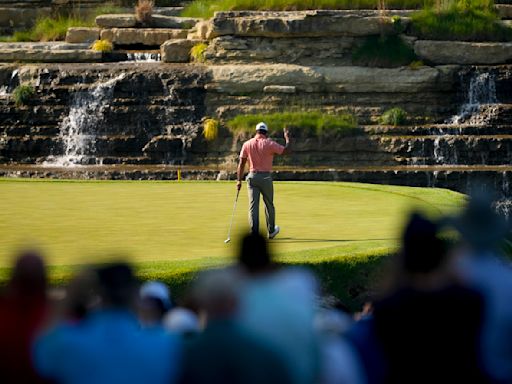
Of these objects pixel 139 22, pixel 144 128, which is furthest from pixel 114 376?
pixel 139 22

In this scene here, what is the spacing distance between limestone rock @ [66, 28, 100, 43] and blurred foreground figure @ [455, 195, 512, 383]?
30.2 meters

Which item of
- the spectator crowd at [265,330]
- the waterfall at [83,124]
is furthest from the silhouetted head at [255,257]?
the waterfall at [83,124]

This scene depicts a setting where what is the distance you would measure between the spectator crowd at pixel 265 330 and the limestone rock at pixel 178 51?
27642 mm

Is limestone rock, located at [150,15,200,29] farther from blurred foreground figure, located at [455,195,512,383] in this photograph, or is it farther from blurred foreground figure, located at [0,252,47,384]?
blurred foreground figure, located at [0,252,47,384]

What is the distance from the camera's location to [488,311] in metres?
6.06

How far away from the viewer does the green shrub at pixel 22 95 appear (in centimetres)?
3194

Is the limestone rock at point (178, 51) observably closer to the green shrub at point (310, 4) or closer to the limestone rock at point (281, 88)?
the green shrub at point (310, 4)

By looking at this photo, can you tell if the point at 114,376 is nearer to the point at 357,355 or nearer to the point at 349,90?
the point at 357,355

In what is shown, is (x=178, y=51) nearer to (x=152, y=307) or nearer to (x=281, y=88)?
(x=281, y=88)

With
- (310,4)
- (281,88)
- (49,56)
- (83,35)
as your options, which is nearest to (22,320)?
(281,88)

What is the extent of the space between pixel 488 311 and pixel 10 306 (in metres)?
2.16

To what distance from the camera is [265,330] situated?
5480 millimetres

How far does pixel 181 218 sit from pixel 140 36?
18658 mm

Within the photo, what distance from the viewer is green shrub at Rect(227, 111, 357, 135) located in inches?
1195
